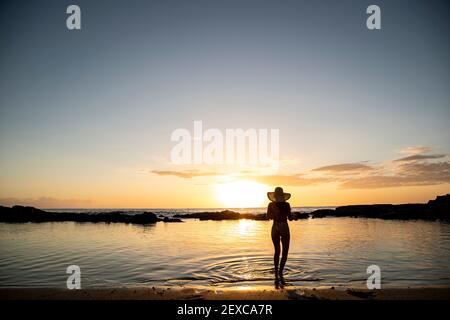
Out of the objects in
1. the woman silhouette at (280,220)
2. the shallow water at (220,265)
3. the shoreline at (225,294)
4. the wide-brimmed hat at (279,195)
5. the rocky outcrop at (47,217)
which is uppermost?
the wide-brimmed hat at (279,195)

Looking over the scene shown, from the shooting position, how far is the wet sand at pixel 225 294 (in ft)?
24.9

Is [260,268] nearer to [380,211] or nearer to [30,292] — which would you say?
[30,292]

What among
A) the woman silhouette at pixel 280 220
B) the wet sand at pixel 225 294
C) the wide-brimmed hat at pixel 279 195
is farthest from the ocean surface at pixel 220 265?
the wide-brimmed hat at pixel 279 195

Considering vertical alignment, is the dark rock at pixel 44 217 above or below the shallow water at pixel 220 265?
below

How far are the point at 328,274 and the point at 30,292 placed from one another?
10.2 metres

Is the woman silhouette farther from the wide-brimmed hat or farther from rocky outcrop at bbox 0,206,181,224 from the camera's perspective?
rocky outcrop at bbox 0,206,181,224

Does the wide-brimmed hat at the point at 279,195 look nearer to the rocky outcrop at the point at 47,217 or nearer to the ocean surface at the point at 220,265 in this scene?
the ocean surface at the point at 220,265

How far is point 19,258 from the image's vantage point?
1667cm

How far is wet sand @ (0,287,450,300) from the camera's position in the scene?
7.59 metres

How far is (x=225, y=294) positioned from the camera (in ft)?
26.3

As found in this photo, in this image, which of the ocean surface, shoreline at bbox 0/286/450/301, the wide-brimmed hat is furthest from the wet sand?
the wide-brimmed hat

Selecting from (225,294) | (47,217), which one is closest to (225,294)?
(225,294)

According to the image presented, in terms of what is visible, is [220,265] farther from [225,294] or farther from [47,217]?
[47,217]
